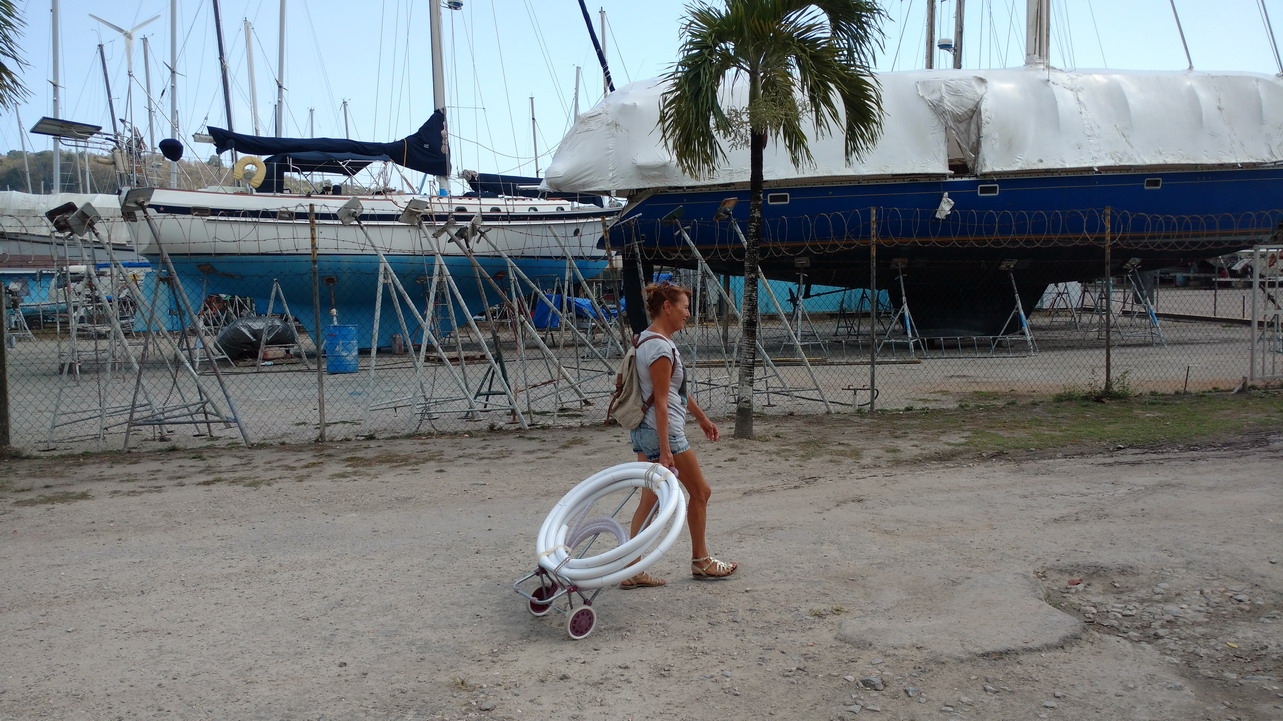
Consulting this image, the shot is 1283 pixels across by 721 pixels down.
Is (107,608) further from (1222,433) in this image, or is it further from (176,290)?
(1222,433)

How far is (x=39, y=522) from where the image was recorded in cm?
738

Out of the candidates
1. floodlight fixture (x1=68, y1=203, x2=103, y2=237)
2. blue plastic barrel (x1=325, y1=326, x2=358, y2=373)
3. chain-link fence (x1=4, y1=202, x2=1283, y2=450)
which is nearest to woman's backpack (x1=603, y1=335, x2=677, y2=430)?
chain-link fence (x1=4, y1=202, x2=1283, y2=450)

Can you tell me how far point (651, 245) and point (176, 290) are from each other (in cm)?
1120

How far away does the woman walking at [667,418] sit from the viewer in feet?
17.3

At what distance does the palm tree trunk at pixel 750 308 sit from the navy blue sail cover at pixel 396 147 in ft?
47.1

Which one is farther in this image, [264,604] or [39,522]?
[39,522]

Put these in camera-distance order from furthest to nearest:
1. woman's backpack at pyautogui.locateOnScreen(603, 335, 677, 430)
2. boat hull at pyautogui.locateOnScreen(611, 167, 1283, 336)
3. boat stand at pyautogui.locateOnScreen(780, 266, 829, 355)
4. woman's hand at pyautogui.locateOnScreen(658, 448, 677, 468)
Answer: boat hull at pyautogui.locateOnScreen(611, 167, 1283, 336) → boat stand at pyautogui.locateOnScreen(780, 266, 829, 355) → woman's backpack at pyautogui.locateOnScreen(603, 335, 677, 430) → woman's hand at pyautogui.locateOnScreen(658, 448, 677, 468)

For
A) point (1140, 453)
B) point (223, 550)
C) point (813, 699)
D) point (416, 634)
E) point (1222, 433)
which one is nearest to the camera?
point (813, 699)

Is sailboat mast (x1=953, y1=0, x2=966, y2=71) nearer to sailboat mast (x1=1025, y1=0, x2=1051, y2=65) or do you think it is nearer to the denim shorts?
sailboat mast (x1=1025, y1=0, x2=1051, y2=65)

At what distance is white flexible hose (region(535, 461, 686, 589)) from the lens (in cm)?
470

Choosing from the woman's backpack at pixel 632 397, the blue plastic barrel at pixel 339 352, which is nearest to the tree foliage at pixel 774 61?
the woman's backpack at pixel 632 397

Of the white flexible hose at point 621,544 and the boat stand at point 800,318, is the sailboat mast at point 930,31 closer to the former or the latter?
the boat stand at point 800,318

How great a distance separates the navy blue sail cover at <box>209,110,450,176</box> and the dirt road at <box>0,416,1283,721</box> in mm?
15972

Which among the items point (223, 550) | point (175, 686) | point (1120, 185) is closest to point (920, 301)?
point (1120, 185)
